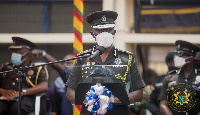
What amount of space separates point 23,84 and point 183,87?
2277mm

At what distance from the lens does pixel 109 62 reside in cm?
565

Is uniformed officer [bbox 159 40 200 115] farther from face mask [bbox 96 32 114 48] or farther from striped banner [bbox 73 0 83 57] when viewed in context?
face mask [bbox 96 32 114 48]

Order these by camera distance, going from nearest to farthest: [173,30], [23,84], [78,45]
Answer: [78,45]
[23,84]
[173,30]

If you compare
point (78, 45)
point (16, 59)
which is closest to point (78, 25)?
point (78, 45)

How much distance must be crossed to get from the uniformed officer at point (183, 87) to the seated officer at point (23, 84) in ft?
5.82

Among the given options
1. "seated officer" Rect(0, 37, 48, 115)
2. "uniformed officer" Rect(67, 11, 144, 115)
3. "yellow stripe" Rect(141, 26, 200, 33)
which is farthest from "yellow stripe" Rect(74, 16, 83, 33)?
"yellow stripe" Rect(141, 26, 200, 33)

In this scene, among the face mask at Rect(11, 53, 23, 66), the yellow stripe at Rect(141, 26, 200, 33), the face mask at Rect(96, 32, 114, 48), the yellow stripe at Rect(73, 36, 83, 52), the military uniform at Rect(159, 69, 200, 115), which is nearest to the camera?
the face mask at Rect(96, 32, 114, 48)

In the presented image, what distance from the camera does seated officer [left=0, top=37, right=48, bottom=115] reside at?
7.15 metres

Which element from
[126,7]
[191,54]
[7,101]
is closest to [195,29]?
[126,7]

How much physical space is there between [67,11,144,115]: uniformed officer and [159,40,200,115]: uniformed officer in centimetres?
196

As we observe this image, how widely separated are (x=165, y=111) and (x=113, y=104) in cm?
243

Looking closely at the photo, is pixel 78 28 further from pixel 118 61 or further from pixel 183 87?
pixel 183 87

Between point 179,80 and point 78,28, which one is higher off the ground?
point 78,28

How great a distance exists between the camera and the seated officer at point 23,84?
7.15 metres
